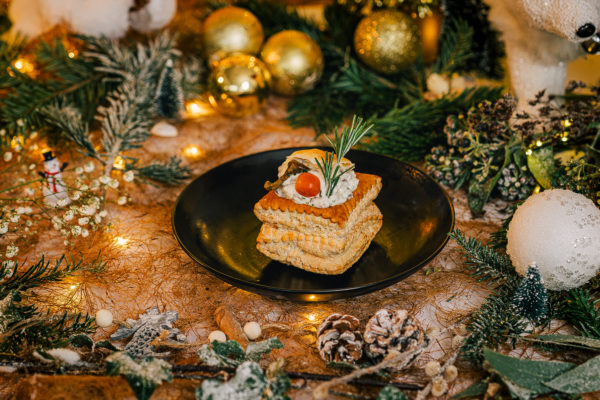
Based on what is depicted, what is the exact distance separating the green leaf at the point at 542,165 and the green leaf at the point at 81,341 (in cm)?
120

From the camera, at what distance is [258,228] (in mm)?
1323

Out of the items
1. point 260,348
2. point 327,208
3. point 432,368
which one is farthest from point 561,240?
point 260,348

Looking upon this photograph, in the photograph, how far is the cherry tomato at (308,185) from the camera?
1.14 metres

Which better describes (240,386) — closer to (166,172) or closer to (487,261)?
(487,261)

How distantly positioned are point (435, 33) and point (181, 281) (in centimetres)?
151

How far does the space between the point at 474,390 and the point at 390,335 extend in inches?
6.9

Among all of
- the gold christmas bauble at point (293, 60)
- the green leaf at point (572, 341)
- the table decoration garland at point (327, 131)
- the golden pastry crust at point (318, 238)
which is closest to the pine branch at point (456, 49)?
the table decoration garland at point (327, 131)

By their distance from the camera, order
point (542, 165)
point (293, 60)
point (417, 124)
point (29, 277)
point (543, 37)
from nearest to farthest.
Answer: point (29, 277), point (542, 165), point (543, 37), point (417, 124), point (293, 60)

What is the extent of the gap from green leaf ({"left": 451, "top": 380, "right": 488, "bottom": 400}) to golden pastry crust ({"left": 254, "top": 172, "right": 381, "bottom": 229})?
42cm

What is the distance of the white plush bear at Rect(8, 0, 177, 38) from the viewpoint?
5.78 ft

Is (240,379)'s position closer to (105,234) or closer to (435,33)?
(105,234)

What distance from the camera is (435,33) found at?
204cm

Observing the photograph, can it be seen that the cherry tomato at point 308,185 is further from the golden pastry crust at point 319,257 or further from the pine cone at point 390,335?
the pine cone at point 390,335

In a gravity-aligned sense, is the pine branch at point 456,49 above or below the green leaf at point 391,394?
above
